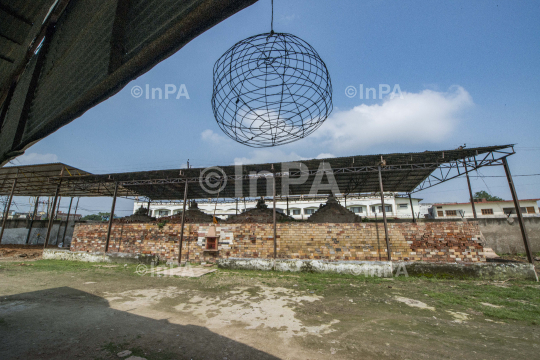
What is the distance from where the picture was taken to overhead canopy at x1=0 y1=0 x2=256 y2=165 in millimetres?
1018

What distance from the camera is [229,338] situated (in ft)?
12.3

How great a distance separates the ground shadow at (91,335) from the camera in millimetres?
3188

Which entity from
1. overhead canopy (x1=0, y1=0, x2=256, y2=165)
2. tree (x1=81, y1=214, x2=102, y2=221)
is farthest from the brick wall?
tree (x1=81, y1=214, x2=102, y2=221)

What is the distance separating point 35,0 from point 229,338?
4348 mm

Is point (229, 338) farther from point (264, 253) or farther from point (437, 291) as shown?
point (264, 253)

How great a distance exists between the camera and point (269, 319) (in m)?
4.61

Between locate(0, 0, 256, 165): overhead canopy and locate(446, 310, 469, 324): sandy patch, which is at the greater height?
locate(0, 0, 256, 165): overhead canopy

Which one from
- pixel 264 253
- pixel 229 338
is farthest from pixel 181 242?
pixel 229 338

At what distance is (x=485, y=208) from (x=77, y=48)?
38.6 m

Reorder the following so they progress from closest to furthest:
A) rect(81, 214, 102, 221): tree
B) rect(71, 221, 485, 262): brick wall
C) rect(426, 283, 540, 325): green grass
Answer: rect(426, 283, 540, 325): green grass → rect(71, 221, 485, 262): brick wall → rect(81, 214, 102, 221): tree

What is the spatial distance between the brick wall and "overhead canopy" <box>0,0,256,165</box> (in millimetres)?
10392

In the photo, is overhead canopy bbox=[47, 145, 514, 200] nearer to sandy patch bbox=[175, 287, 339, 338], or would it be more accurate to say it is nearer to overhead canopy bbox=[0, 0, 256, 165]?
sandy patch bbox=[175, 287, 339, 338]

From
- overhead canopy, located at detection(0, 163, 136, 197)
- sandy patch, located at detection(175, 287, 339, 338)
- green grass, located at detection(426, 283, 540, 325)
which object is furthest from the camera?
overhead canopy, located at detection(0, 163, 136, 197)

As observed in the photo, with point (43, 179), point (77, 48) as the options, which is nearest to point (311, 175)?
point (77, 48)
